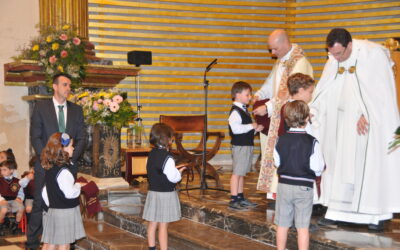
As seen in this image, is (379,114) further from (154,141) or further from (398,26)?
(398,26)

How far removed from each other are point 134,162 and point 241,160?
8.72ft

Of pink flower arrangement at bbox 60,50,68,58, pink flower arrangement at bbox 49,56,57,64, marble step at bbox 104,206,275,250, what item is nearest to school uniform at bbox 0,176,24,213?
marble step at bbox 104,206,275,250

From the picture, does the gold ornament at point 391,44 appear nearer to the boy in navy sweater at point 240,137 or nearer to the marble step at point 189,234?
the boy in navy sweater at point 240,137

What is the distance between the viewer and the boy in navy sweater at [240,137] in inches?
237

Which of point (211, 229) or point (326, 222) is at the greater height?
point (326, 222)

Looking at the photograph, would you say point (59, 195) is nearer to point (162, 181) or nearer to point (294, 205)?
point (162, 181)

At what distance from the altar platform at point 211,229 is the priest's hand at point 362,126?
84 cm

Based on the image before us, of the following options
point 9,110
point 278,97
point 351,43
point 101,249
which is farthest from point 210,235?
point 9,110

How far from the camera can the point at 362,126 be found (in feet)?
17.0

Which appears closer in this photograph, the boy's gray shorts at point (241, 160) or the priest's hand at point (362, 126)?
the priest's hand at point (362, 126)

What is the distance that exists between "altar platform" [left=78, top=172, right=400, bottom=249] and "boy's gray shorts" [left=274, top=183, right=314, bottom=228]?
1.28ft

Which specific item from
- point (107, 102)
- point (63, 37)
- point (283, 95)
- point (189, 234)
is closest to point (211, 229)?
point (189, 234)

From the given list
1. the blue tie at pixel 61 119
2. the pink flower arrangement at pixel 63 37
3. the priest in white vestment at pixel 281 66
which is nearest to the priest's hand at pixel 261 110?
the priest in white vestment at pixel 281 66

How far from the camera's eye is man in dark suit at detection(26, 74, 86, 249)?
18.9 ft
